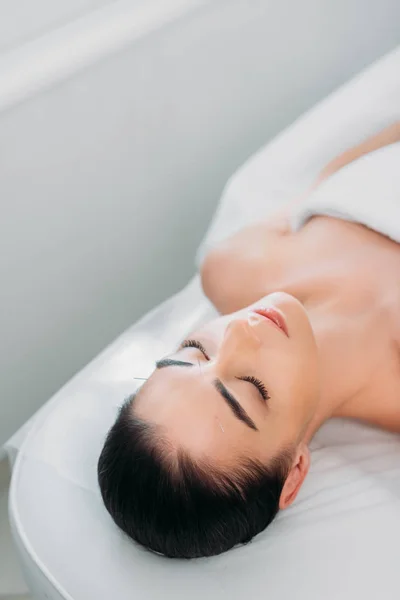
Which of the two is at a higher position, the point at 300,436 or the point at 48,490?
the point at 48,490

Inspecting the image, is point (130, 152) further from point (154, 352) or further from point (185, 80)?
point (154, 352)

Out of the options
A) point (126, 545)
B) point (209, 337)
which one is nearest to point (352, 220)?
point (209, 337)

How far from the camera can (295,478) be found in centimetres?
101

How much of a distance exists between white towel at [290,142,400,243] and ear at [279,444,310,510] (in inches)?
17.4

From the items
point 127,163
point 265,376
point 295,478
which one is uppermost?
point 127,163

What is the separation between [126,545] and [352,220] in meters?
0.70

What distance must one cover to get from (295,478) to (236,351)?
8.1 inches

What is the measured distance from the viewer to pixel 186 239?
1.88 m

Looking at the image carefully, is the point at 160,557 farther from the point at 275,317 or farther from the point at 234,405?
the point at 275,317

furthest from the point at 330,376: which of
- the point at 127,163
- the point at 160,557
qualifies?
the point at 127,163

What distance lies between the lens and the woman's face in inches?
37.1

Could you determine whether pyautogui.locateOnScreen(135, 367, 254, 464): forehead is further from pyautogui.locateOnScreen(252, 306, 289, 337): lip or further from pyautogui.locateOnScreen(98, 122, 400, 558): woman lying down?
pyautogui.locateOnScreen(252, 306, 289, 337): lip

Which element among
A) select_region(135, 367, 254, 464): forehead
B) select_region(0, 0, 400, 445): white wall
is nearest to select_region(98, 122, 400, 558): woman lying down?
select_region(135, 367, 254, 464): forehead

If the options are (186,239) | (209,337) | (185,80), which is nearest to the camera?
(209,337)
